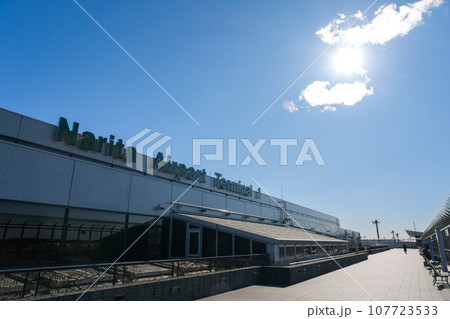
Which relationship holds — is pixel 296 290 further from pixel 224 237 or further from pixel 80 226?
pixel 80 226

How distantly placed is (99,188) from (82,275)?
332 inches

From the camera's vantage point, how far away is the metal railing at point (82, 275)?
6.61 metres

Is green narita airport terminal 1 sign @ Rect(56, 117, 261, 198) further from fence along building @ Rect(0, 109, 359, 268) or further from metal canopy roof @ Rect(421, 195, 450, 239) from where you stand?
metal canopy roof @ Rect(421, 195, 450, 239)

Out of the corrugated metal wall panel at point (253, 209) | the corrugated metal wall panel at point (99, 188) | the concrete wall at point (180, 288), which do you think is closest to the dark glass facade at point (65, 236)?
the corrugated metal wall panel at point (99, 188)

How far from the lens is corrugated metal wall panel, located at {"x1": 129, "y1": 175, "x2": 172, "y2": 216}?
17688 millimetres

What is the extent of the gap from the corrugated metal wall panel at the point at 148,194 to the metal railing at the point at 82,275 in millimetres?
7922

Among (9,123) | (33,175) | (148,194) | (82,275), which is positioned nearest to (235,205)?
(148,194)

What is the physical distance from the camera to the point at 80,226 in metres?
14.4

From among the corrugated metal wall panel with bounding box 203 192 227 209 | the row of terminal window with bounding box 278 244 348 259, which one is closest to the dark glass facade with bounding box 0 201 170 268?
the corrugated metal wall panel with bounding box 203 192 227 209

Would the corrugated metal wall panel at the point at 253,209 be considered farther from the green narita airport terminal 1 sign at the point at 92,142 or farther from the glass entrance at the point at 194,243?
Answer: the green narita airport terminal 1 sign at the point at 92,142
